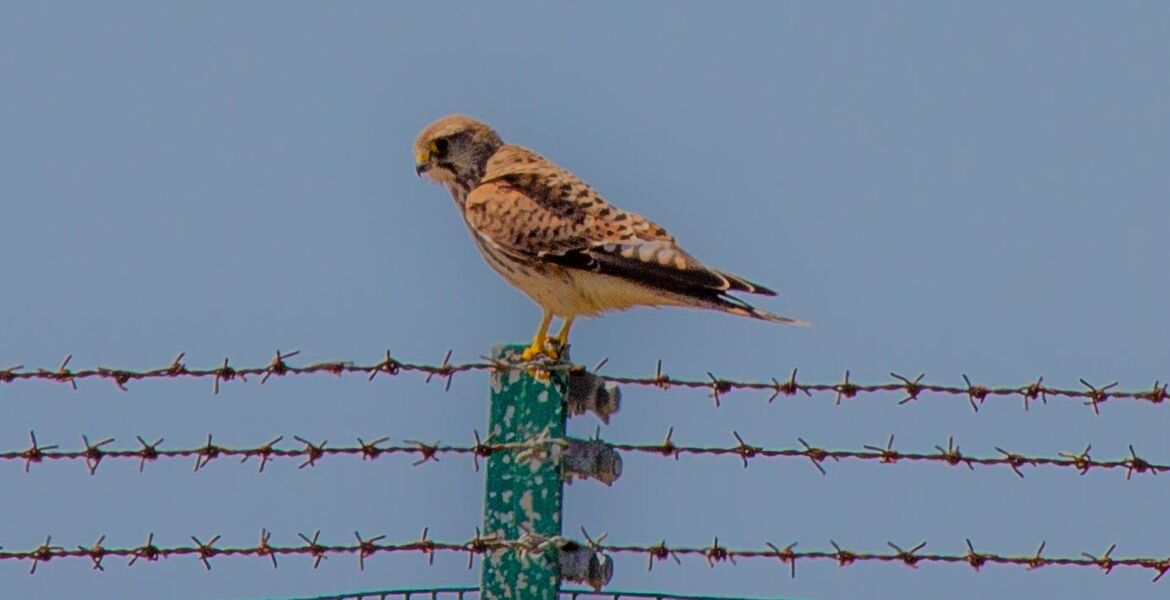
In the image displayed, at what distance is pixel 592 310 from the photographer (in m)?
7.41

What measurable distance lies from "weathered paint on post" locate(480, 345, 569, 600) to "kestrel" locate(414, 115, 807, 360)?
1.30m

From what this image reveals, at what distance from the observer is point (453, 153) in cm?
852

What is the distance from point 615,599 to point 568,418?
0.46 metres

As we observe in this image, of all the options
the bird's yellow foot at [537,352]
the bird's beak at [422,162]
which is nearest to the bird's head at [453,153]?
the bird's beak at [422,162]

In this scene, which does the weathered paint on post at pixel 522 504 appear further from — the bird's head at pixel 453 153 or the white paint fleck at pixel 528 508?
the bird's head at pixel 453 153

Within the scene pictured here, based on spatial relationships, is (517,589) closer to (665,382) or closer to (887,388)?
(665,382)

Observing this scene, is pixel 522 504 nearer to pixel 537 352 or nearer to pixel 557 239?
pixel 537 352

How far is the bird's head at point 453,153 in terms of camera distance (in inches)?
334

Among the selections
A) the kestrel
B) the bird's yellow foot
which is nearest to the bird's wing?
the kestrel

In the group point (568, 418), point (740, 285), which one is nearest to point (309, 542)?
point (568, 418)

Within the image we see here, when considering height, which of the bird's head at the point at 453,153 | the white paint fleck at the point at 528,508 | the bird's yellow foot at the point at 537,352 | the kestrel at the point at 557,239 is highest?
the bird's head at the point at 453,153

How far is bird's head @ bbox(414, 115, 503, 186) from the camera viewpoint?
8.49m

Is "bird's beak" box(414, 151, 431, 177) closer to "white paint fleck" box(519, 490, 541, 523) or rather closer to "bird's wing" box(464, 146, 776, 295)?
"bird's wing" box(464, 146, 776, 295)

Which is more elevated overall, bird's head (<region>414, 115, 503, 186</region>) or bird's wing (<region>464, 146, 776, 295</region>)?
bird's head (<region>414, 115, 503, 186</region>)
